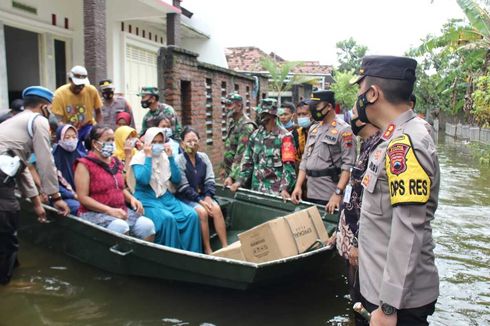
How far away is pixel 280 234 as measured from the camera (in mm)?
4141

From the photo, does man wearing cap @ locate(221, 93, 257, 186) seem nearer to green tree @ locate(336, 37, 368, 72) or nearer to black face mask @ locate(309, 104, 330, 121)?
black face mask @ locate(309, 104, 330, 121)

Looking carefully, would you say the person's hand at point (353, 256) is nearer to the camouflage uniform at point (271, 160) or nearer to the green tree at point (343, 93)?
the camouflage uniform at point (271, 160)

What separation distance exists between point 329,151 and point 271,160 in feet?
2.94

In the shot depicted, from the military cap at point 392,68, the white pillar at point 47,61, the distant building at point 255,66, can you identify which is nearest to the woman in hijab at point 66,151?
the military cap at point 392,68

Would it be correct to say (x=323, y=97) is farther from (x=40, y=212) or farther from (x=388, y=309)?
(x=388, y=309)

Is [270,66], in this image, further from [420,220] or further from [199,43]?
[420,220]

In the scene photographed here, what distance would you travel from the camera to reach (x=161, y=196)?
500cm

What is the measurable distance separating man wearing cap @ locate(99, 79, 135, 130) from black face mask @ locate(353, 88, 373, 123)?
5.35 metres

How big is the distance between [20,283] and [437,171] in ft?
14.0

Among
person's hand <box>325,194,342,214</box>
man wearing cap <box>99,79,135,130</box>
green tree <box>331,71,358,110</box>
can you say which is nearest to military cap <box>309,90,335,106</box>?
person's hand <box>325,194,342,214</box>

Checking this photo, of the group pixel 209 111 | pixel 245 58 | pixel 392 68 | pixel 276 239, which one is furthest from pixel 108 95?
pixel 245 58

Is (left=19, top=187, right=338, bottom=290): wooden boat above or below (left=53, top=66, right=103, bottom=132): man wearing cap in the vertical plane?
below

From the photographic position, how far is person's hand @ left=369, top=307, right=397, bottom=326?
1.82m

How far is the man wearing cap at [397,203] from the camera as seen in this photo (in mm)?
1775
